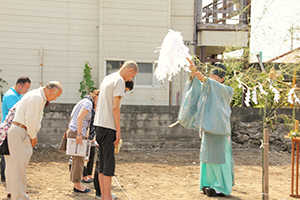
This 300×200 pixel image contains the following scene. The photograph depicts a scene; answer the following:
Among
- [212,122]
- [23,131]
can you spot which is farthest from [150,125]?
[23,131]

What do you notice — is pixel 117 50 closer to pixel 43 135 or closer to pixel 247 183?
pixel 43 135

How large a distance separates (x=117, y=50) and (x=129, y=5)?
1.70 m

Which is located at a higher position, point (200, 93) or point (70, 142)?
point (200, 93)

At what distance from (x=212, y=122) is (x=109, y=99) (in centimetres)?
165

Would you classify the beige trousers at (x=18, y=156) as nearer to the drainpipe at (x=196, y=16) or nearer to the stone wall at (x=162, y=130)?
the stone wall at (x=162, y=130)

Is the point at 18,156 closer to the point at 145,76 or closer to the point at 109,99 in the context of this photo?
the point at 109,99

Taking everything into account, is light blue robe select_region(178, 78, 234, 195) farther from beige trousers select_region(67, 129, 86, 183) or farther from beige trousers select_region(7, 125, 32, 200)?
beige trousers select_region(7, 125, 32, 200)

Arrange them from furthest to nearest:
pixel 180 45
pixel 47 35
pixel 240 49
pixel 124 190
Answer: pixel 47 35 < pixel 124 190 < pixel 240 49 < pixel 180 45

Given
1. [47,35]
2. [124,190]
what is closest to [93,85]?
[47,35]

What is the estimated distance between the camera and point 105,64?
11.0 meters

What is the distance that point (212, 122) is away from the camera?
472 cm

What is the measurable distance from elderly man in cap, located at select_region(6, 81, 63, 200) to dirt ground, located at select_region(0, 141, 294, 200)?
787mm

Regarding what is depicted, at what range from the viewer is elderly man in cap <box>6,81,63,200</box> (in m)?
3.93

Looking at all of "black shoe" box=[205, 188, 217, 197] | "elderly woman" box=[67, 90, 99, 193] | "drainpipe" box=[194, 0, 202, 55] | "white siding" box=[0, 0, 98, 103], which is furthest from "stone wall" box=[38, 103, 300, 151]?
"black shoe" box=[205, 188, 217, 197]
